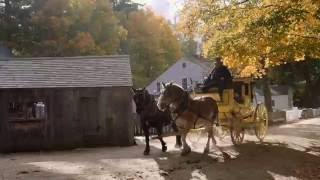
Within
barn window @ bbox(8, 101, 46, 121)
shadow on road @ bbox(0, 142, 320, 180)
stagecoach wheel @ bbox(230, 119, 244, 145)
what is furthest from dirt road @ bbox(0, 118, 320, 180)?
barn window @ bbox(8, 101, 46, 121)

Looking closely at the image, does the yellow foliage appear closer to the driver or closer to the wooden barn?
the driver

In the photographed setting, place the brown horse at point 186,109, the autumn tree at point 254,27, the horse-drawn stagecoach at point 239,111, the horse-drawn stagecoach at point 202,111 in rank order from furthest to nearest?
1. the horse-drawn stagecoach at point 239,111
2. the horse-drawn stagecoach at point 202,111
3. the brown horse at point 186,109
4. the autumn tree at point 254,27

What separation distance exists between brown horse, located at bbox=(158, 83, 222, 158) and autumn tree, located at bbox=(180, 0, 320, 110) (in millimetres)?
1889

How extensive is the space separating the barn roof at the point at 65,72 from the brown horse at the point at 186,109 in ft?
24.3

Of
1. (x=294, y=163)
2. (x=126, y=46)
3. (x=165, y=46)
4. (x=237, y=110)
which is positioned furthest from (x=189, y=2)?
(x=165, y=46)

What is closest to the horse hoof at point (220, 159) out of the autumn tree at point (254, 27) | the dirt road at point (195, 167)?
the dirt road at point (195, 167)

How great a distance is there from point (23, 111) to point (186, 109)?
9.82 metres

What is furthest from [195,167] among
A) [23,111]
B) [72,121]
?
[23,111]

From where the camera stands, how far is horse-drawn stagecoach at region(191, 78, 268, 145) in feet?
55.0

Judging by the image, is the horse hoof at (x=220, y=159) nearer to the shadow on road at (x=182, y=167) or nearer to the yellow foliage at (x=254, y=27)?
the shadow on road at (x=182, y=167)

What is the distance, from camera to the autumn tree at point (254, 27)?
13477 millimetres

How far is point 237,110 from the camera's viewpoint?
55.6 ft

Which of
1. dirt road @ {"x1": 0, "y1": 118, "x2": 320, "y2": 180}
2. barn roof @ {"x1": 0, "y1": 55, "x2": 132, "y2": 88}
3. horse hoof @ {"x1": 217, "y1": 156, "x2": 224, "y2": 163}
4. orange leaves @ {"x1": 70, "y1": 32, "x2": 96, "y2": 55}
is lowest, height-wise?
dirt road @ {"x1": 0, "y1": 118, "x2": 320, "y2": 180}

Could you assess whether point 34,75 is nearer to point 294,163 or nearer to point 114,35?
point 294,163
